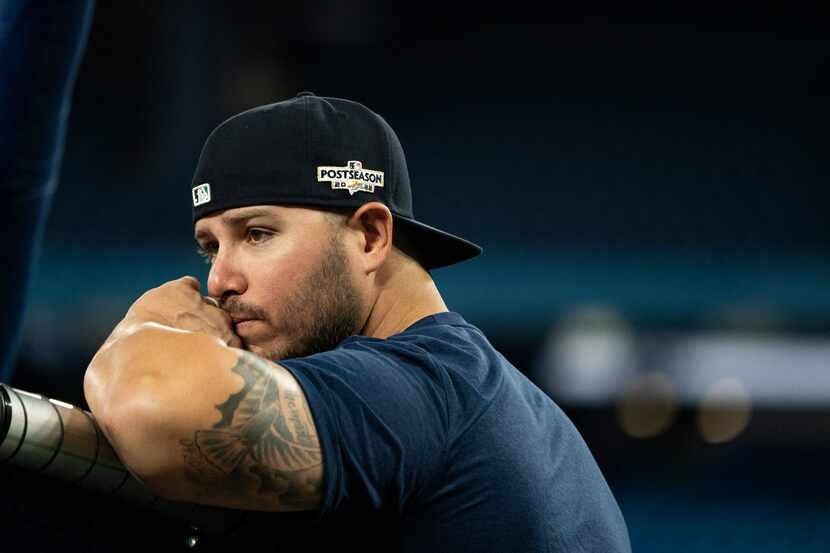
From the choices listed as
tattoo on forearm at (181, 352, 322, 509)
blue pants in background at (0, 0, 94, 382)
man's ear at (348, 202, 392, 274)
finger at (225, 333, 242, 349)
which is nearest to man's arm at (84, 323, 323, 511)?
tattoo on forearm at (181, 352, 322, 509)

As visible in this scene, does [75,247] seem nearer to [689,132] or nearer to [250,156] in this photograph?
[689,132]

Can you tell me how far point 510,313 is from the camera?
16.3 feet

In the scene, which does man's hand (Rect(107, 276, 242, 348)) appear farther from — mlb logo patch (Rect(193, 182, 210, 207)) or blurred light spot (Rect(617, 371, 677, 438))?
blurred light spot (Rect(617, 371, 677, 438))

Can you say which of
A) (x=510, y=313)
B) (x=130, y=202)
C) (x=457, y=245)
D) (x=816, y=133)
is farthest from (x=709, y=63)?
(x=457, y=245)

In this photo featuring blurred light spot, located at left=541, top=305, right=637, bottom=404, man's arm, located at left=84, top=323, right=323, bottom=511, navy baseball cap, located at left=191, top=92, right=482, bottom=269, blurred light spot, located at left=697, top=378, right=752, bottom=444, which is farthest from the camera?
blurred light spot, located at left=541, top=305, right=637, bottom=404

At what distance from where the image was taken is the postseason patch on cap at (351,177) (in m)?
1.31

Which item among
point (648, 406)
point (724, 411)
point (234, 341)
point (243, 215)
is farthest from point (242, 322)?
point (724, 411)

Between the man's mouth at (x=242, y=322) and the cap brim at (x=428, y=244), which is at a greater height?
the cap brim at (x=428, y=244)

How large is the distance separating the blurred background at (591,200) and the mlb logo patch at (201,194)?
3.45 meters

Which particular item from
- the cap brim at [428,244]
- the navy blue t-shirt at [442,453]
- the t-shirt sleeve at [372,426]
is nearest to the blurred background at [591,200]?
the cap brim at [428,244]

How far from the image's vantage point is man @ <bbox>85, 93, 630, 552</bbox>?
38.4 inches

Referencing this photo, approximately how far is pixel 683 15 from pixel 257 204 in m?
4.46

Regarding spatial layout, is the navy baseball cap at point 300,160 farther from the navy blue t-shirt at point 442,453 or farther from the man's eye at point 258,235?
A: the navy blue t-shirt at point 442,453

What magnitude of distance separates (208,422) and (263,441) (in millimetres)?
58
